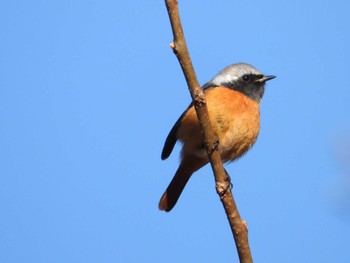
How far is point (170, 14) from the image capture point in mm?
3006

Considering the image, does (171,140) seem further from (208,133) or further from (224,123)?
(208,133)

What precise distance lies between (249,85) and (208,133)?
2574 millimetres

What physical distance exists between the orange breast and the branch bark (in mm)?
1578

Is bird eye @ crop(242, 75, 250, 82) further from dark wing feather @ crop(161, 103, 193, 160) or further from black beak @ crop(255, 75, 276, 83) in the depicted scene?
dark wing feather @ crop(161, 103, 193, 160)

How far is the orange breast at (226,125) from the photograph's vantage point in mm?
5195

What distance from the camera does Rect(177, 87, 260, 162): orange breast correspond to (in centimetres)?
520

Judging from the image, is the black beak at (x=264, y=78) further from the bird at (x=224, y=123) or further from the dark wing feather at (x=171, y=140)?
the dark wing feather at (x=171, y=140)

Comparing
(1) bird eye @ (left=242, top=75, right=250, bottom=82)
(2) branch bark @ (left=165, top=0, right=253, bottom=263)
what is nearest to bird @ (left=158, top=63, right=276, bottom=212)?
(1) bird eye @ (left=242, top=75, right=250, bottom=82)

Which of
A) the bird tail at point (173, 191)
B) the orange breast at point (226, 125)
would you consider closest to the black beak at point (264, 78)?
the orange breast at point (226, 125)

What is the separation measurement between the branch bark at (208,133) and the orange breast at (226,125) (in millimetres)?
1578

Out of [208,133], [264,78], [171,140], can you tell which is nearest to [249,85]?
[264,78]

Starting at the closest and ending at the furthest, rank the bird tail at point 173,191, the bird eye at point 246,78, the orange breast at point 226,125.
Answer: the orange breast at point 226,125 < the bird eye at point 246,78 < the bird tail at point 173,191

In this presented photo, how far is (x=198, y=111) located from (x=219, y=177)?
0.55m

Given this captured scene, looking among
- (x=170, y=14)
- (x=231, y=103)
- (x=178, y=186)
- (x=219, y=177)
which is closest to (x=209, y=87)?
(x=231, y=103)
